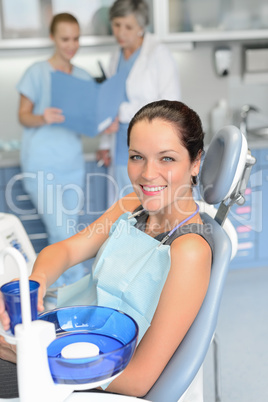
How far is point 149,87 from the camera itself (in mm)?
2934

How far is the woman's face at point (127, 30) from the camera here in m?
2.89

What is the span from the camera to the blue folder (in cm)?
273

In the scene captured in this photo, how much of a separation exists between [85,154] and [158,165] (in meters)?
1.94

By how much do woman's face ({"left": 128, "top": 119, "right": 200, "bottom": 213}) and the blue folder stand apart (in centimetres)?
145

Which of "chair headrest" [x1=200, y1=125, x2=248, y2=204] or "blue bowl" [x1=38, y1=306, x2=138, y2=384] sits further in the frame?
"chair headrest" [x1=200, y1=125, x2=248, y2=204]

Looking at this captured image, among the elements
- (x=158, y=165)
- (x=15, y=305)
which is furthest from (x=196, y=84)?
(x=15, y=305)

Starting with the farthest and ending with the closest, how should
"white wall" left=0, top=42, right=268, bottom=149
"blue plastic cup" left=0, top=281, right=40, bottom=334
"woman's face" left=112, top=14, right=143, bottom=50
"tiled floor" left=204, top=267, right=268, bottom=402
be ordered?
"white wall" left=0, top=42, right=268, bottom=149 → "woman's face" left=112, top=14, right=143, bottom=50 → "tiled floor" left=204, top=267, right=268, bottom=402 → "blue plastic cup" left=0, top=281, right=40, bottom=334

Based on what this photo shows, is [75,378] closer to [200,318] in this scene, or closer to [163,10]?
[200,318]

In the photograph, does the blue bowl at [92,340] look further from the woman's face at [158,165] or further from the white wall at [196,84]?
the white wall at [196,84]

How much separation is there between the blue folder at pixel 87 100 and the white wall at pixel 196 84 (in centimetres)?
71

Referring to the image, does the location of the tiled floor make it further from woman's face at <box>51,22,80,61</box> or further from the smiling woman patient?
woman's face at <box>51,22,80,61</box>

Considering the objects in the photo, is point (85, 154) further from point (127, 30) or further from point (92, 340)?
point (92, 340)

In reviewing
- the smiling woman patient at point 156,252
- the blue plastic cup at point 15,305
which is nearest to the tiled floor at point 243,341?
the smiling woman patient at point 156,252

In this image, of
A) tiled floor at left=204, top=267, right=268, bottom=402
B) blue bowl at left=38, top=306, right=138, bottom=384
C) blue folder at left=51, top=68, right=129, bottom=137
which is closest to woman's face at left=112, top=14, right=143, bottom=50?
blue folder at left=51, top=68, right=129, bottom=137
